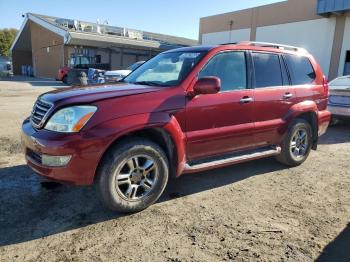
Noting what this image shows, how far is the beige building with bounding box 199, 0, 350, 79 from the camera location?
1869cm

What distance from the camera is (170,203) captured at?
3900 millimetres

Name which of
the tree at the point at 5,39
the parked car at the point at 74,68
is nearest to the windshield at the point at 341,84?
the parked car at the point at 74,68

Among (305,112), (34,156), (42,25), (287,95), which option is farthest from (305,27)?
(42,25)

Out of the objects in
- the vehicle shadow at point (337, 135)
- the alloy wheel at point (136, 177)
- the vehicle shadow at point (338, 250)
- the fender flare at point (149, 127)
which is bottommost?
the vehicle shadow at point (338, 250)

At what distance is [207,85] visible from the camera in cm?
374

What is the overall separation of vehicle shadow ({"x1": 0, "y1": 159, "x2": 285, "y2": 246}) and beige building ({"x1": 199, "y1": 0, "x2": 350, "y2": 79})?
54.9ft

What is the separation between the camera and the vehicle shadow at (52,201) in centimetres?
325

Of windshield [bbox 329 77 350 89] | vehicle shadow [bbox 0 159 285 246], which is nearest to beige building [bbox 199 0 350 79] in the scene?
windshield [bbox 329 77 350 89]

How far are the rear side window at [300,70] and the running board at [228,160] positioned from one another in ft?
3.87

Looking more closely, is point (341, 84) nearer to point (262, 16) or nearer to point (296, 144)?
point (296, 144)

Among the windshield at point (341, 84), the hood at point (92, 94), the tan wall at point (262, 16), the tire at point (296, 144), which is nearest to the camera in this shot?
the hood at point (92, 94)

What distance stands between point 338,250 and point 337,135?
5.81m

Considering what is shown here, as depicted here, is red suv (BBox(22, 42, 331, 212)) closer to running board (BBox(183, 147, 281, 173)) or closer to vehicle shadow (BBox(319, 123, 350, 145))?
running board (BBox(183, 147, 281, 173))

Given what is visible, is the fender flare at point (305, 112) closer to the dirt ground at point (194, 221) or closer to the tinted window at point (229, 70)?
the dirt ground at point (194, 221)
